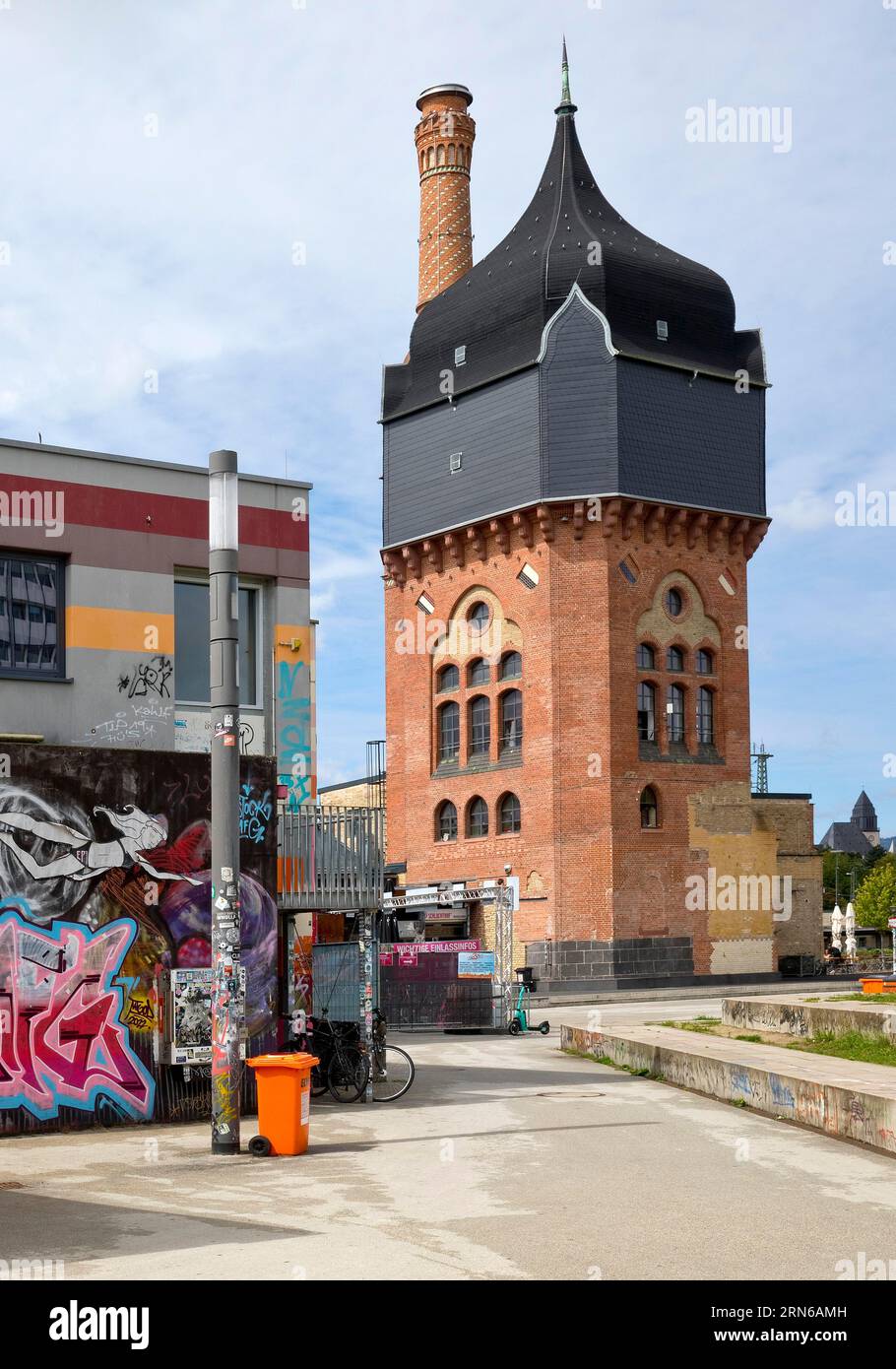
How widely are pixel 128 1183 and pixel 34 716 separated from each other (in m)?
6.90

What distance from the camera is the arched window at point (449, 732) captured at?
56.0 meters

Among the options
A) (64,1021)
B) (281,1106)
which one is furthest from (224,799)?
(64,1021)

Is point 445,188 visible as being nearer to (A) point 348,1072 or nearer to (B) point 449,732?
(B) point 449,732

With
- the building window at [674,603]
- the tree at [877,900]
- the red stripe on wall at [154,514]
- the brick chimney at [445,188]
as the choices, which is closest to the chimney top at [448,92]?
the brick chimney at [445,188]

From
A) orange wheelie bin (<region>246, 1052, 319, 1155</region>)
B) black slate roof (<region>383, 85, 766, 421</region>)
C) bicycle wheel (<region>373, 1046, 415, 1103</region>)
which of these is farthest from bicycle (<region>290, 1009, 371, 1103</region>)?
black slate roof (<region>383, 85, 766, 421</region>)

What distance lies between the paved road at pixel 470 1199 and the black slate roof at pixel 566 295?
38678 mm

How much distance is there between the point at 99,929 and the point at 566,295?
131 feet

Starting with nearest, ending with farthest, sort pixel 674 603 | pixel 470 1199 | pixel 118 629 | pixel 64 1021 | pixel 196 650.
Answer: pixel 470 1199 → pixel 64 1021 → pixel 118 629 → pixel 196 650 → pixel 674 603

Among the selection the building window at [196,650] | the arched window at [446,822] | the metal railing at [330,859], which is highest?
the building window at [196,650]

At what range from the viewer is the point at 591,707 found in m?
50.6

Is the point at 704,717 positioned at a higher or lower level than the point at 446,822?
higher

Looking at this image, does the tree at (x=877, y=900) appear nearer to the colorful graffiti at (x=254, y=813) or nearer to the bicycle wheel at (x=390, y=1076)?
the bicycle wheel at (x=390, y=1076)

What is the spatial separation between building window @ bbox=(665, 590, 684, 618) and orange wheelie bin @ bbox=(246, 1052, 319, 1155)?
40.4m

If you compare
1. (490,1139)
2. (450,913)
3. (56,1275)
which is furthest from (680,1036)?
(450,913)
